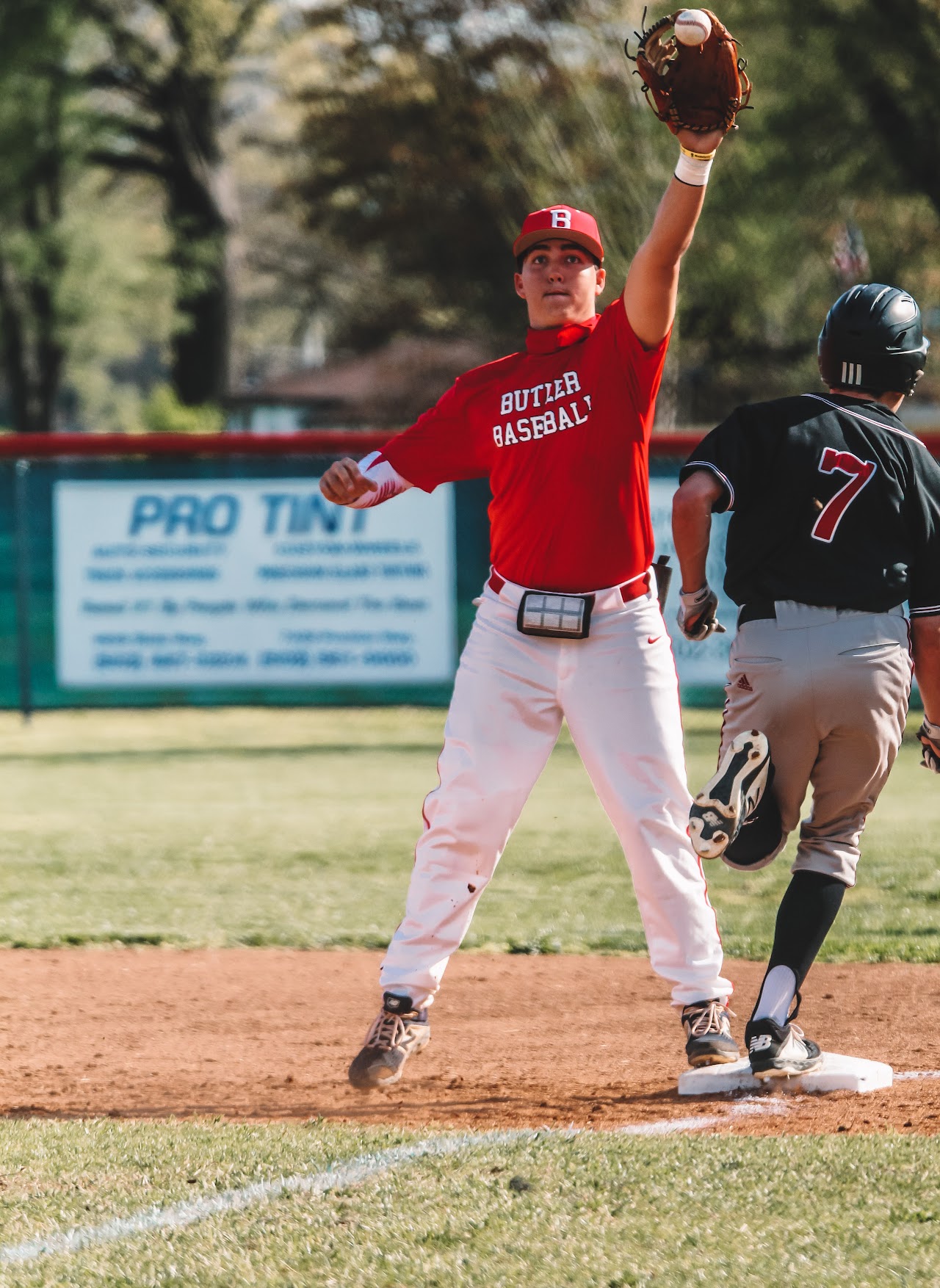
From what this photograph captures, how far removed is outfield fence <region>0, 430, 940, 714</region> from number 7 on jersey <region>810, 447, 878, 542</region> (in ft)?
29.7

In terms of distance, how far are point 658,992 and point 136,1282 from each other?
2812mm

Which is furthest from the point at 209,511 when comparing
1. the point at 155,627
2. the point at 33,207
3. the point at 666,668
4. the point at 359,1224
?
the point at 33,207

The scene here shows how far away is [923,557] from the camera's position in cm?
375

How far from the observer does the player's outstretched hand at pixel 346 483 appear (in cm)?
416

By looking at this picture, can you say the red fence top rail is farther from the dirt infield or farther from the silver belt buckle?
the silver belt buckle

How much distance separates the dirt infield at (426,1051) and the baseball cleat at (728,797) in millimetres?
625

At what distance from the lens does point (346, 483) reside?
13.6 ft

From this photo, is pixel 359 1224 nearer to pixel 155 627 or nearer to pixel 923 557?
pixel 923 557

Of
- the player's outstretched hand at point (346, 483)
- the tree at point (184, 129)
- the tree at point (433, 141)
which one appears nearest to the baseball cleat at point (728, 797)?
the player's outstretched hand at point (346, 483)

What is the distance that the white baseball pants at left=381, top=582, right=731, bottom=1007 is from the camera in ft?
12.9

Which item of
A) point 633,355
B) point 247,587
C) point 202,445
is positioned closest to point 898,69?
point 202,445

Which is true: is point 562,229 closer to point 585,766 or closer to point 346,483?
point 346,483

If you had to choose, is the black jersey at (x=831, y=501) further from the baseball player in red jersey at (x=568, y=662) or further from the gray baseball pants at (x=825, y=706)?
the baseball player in red jersey at (x=568, y=662)

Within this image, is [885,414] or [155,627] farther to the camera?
[155,627]
